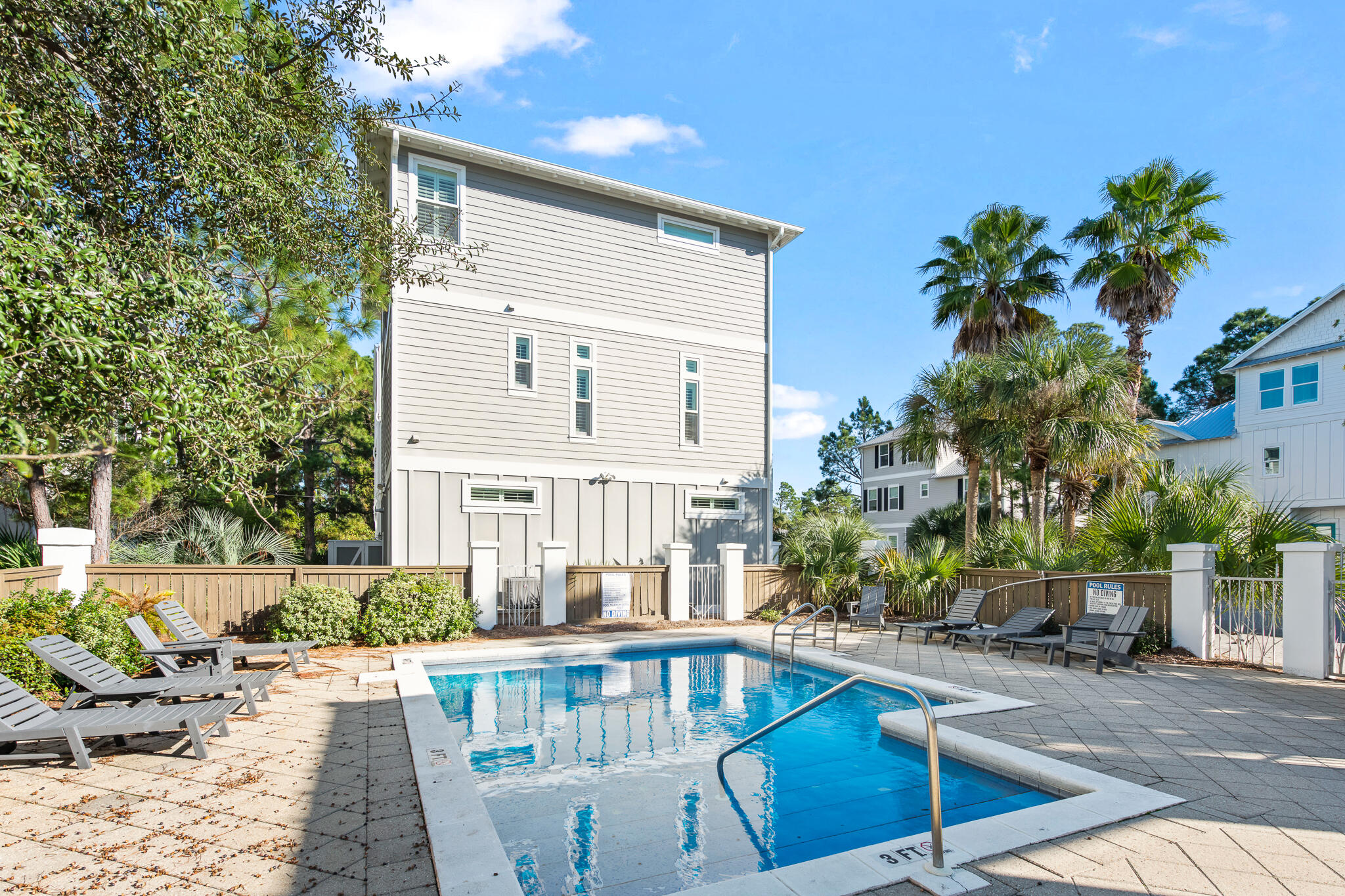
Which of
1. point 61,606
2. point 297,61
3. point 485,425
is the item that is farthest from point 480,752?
point 485,425

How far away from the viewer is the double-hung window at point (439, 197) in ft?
47.3

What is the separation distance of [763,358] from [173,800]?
15.1 meters

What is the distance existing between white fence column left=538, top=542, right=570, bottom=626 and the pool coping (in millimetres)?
6124

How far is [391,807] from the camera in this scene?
456 centimetres

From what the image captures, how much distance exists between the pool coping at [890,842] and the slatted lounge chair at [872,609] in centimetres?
624

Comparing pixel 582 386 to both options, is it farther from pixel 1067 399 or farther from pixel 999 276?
pixel 999 276

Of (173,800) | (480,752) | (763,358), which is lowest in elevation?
→ (480,752)

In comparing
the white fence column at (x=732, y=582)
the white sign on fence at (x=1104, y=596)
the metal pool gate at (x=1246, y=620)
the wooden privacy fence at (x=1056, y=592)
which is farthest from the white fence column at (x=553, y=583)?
the metal pool gate at (x=1246, y=620)

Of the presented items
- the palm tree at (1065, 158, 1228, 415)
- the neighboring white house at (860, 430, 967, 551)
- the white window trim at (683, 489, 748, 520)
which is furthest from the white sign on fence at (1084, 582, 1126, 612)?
the neighboring white house at (860, 430, 967, 551)

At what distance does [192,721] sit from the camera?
5.41 meters

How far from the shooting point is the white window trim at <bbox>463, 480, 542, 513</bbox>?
14.4m

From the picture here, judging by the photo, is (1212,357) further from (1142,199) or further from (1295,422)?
(1142,199)

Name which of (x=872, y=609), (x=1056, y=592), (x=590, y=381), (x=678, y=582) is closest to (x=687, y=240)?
(x=590, y=381)

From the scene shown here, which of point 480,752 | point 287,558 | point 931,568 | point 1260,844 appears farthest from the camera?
point 287,558
